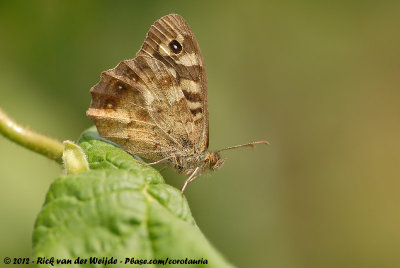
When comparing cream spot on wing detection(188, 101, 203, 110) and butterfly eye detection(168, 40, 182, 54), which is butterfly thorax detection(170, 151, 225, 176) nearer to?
cream spot on wing detection(188, 101, 203, 110)

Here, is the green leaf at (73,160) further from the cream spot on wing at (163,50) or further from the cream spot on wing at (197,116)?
the cream spot on wing at (163,50)

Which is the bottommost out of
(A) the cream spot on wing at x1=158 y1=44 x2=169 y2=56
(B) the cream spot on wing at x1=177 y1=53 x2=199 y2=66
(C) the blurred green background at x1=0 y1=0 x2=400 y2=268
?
(C) the blurred green background at x1=0 y1=0 x2=400 y2=268

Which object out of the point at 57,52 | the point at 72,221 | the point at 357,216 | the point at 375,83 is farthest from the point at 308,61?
the point at 72,221

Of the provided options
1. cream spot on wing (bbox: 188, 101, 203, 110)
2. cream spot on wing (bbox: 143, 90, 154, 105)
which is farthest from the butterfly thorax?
cream spot on wing (bbox: 143, 90, 154, 105)

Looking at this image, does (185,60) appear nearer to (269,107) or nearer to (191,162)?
(191,162)

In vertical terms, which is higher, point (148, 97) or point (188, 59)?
point (188, 59)

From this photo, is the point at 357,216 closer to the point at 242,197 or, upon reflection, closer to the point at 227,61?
the point at 242,197

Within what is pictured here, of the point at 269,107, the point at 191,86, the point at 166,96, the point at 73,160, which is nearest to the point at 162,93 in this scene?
the point at 166,96
